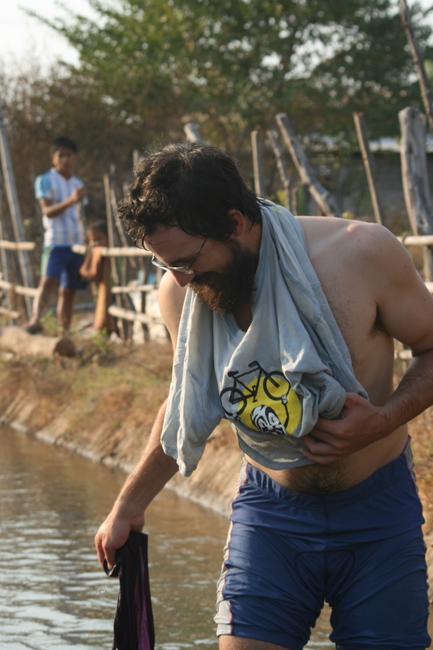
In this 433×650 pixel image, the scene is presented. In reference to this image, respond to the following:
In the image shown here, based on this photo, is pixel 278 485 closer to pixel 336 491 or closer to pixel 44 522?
pixel 336 491

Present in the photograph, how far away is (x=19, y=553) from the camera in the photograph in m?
6.40

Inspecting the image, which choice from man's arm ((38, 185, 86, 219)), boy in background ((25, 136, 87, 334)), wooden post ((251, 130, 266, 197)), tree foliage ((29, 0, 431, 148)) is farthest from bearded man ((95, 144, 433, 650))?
tree foliage ((29, 0, 431, 148))

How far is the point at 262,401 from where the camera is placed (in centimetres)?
284

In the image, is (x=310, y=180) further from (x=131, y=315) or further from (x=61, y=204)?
(x=131, y=315)

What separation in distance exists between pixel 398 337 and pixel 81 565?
12.1 ft

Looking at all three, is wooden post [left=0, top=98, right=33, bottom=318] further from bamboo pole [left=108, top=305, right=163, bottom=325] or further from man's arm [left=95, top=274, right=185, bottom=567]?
man's arm [left=95, top=274, right=185, bottom=567]

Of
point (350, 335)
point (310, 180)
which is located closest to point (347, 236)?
point (350, 335)

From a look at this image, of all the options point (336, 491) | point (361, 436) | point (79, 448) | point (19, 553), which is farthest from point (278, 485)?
point (79, 448)

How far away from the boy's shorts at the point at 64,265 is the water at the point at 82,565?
3115 mm

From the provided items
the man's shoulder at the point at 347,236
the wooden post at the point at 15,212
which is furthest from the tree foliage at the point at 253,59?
the man's shoulder at the point at 347,236

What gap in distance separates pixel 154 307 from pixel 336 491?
10.7m

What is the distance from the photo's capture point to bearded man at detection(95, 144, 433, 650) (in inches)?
111

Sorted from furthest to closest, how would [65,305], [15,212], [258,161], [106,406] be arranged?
[15,212], [65,305], [106,406], [258,161]

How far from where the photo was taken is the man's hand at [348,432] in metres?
2.77
